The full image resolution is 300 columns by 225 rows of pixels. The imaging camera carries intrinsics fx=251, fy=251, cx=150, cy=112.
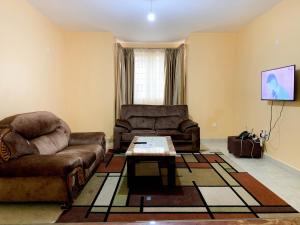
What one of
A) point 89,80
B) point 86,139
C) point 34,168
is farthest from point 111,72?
point 34,168

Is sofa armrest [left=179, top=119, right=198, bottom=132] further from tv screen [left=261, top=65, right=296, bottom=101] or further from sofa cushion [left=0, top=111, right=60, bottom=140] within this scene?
sofa cushion [left=0, top=111, right=60, bottom=140]

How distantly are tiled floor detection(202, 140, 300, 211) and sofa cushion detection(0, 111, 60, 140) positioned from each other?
9.71 ft

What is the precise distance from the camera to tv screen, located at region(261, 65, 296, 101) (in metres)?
3.50

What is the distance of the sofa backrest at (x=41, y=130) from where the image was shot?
2812 mm

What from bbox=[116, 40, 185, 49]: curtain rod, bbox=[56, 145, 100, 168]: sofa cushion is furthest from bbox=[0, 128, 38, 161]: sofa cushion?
bbox=[116, 40, 185, 49]: curtain rod

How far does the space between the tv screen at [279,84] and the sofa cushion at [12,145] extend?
3.45m

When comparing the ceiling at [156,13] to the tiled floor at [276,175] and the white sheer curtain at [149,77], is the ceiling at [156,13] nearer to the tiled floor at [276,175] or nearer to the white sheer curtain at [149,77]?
the white sheer curtain at [149,77]

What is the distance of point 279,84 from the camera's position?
150 inches

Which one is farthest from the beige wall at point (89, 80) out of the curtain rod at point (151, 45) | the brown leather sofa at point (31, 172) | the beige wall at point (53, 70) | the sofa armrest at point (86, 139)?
the brown leather sofa at point (31, 172)

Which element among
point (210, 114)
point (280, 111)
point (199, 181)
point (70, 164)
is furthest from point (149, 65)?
point (70, 164)

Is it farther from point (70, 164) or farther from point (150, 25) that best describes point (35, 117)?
point (150, 25)

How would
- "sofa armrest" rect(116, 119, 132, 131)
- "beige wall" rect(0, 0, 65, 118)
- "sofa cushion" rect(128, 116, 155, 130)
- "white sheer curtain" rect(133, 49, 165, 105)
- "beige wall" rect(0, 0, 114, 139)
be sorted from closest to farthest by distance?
1. "beige wall" rect(0, 0, 65, 118)
2. "beige wall" rect(0, 0, 114, 139)
3. "sofa armrest" rect(116, 119, 132, 131)
4. "sofa cushion" rect(128, 116, 155, 130)
5. "white sheer curtain" rect(133, 49, 165, 105)

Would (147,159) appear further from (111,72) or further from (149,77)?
(149,77)

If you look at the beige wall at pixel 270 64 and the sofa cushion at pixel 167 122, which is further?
the sofa cushion at pixel 167 122
